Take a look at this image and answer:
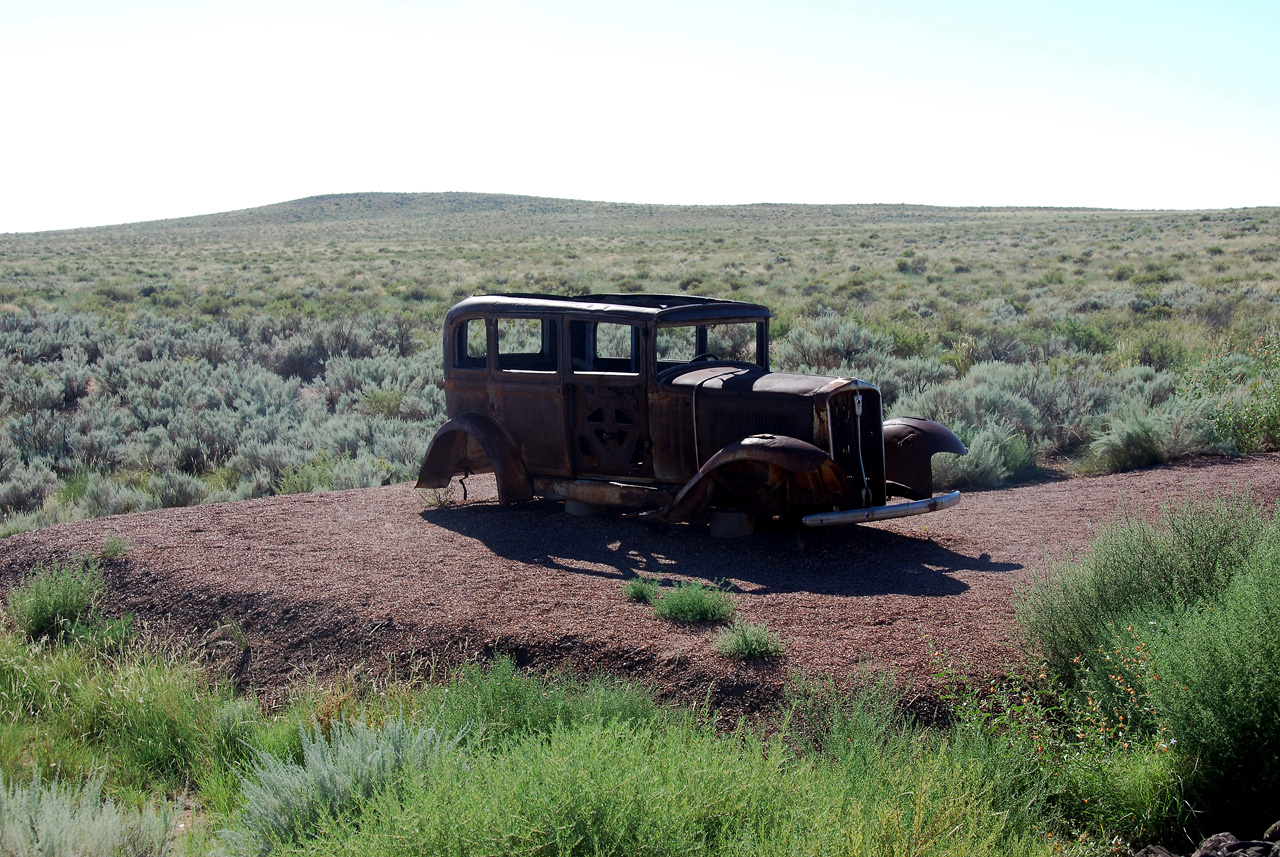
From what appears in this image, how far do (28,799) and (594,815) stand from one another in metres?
2.40

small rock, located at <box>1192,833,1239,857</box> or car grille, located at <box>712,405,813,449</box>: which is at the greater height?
car grille, located at <box>712,405,813,449</box>

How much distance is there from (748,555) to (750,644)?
213 centimetres

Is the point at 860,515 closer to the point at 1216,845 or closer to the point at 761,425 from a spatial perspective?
the point at 761,425

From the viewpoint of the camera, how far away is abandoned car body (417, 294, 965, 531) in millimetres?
6996

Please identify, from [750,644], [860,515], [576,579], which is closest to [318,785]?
[750,644]

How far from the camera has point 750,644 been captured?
16.2 ft

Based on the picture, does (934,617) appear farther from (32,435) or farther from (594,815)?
(32,435)

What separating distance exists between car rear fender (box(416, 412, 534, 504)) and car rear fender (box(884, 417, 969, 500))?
313 centimetres

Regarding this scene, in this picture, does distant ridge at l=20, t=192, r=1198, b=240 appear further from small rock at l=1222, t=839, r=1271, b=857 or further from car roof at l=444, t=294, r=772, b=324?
small rock at l=1222, t=839, r=1271, b=857

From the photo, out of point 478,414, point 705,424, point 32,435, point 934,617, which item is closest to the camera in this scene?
point 934,617

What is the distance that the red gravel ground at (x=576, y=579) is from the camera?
16.7ft

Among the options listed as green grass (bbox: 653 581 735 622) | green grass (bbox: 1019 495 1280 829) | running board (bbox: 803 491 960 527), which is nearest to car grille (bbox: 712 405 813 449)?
running board (bbox: 803 491 960 527)

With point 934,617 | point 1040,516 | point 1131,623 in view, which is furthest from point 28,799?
point 1040,516

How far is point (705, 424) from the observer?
738 cm
